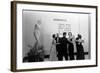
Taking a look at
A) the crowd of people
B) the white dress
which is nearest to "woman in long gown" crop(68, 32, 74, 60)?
the crowd of people

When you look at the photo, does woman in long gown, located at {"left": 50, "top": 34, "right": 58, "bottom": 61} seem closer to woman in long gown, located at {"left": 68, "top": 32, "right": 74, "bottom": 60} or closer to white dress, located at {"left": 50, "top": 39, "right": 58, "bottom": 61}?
white dress, located at {"left": 50, "top": 39, "right": 58, "bottom": 61}

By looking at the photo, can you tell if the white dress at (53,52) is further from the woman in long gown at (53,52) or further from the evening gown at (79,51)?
the evening gown at (79,51)

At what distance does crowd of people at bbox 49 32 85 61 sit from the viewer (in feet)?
4.86

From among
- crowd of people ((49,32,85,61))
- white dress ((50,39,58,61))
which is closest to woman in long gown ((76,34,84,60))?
crowd of people ((49,32,85,61))

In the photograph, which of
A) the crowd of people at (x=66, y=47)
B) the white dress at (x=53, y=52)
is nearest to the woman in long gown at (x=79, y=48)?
the crowd of people at (x=66, y=47)

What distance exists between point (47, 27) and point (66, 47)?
19cm

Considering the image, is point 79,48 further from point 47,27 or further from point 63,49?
point 47,27

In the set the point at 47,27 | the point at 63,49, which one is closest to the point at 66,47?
the point at 63,49

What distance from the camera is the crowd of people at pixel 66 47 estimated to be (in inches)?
58.3

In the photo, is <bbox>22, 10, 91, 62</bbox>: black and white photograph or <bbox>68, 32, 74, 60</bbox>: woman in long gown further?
<bbox>68, 32, 74, 60</bbox>: woman in long gown

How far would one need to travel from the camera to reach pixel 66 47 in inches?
59.5

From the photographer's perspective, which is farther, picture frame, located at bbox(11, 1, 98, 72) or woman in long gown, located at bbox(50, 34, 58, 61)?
woman in long gown, located at bbox(50, 34, 58, 61)

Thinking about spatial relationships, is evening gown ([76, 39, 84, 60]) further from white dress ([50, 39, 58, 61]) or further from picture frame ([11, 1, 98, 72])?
white dress ([50, 39, 58, 61])

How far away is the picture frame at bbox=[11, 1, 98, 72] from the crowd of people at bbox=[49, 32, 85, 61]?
2 cm
